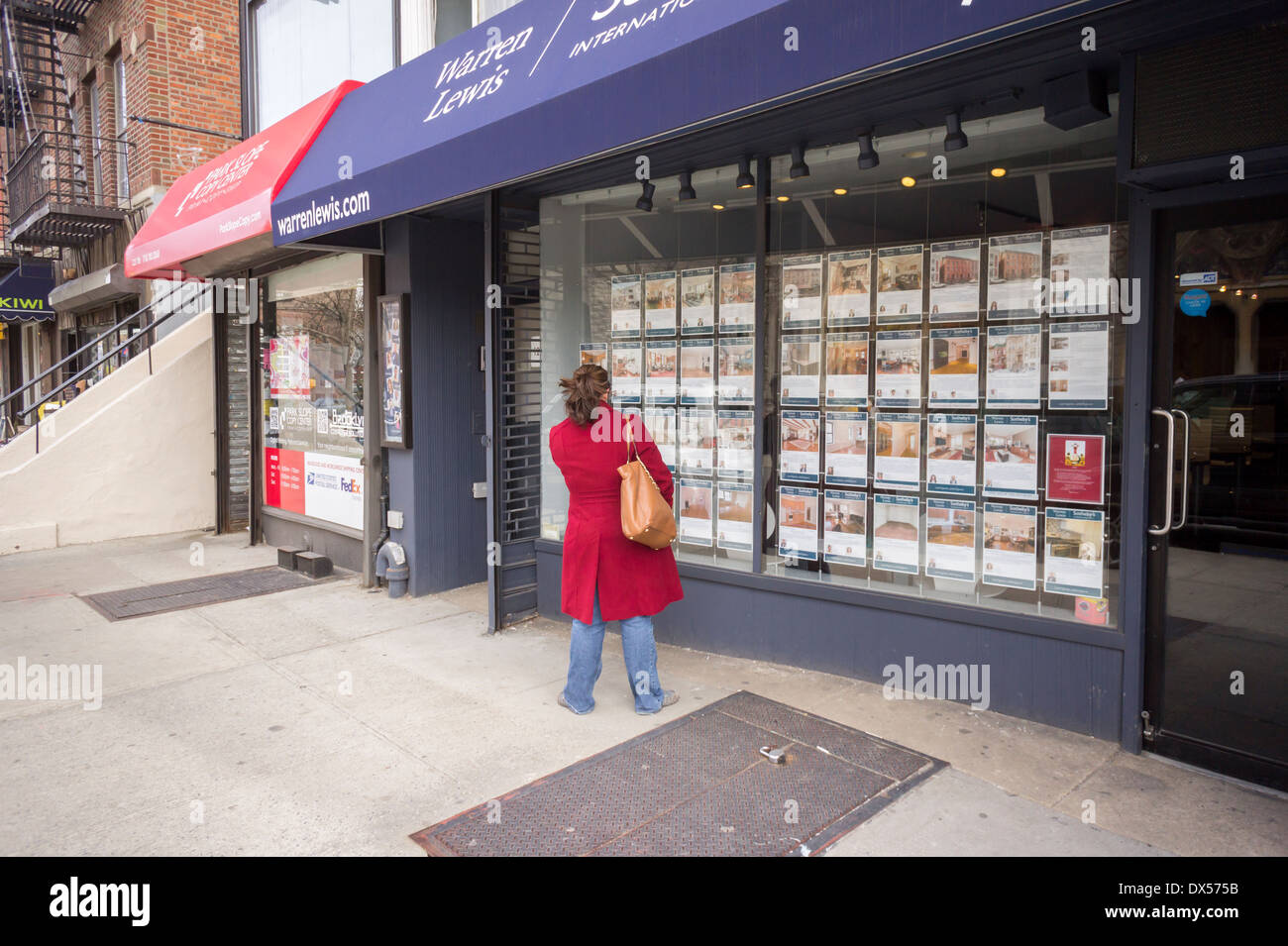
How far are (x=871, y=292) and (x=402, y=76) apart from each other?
3991 mm

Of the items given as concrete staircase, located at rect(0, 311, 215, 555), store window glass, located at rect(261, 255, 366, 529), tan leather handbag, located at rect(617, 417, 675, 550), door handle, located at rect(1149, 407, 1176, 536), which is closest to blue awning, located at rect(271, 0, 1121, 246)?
store window glass, located at rect(261, 255, 366, 529)

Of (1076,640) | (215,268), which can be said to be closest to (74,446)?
(215,268)

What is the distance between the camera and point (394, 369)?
23.9 ft

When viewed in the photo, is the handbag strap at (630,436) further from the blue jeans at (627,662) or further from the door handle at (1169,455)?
the door handle at (1169,455)

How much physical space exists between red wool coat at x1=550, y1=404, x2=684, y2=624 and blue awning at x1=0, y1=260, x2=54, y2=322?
47.4ft

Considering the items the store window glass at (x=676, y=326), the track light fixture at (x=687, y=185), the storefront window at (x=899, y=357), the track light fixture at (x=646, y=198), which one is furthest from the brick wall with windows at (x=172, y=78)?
the track light fixture at (x=687, y=185)

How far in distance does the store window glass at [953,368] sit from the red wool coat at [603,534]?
4.19 ft

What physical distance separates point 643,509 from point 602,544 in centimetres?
34

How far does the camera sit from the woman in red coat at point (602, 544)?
4.47 m

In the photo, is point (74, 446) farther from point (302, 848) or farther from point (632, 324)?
point (302, 848)

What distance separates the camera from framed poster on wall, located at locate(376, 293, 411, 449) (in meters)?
7.16

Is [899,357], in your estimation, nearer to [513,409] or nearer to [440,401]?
[513,409]

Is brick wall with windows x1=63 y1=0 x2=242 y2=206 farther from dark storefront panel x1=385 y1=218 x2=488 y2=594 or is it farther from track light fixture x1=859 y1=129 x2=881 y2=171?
track light fixture x1=859 y1=129 x2=881 y2=171

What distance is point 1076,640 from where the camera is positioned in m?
4.20
